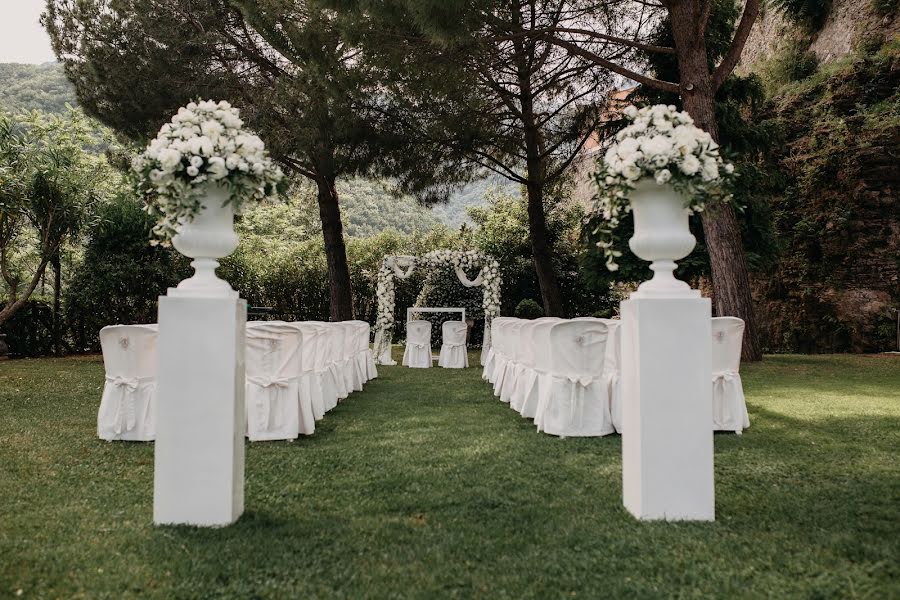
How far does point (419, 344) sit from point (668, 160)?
811 cm

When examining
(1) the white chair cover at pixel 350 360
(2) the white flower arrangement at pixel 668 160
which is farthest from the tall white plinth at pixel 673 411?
(1) the white chair cover at pixel 350 360

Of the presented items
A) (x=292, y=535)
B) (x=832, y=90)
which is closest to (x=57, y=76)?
(x=832, y=90)

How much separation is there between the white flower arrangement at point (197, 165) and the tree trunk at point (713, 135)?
6990mm

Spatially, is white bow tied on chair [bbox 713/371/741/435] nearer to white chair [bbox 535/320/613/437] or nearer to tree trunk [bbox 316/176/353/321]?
white chair [bbox 535/320/613/437]

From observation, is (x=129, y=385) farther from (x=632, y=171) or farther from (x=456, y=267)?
(x=456, y=267)

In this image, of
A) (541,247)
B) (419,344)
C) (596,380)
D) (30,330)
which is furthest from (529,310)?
(30,330)

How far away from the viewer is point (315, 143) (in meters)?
9.76

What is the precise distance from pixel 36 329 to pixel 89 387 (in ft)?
19.1

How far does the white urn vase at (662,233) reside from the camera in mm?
2645

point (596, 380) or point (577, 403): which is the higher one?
point (596, 380)

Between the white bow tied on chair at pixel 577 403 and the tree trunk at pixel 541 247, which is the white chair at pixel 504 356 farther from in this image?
the tree trunk at pixel 541 247

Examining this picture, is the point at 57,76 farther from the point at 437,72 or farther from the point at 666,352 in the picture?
the point at 666,352

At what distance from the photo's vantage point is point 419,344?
10.4 m

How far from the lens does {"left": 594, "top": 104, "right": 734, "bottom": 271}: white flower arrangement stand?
2.54 metres
